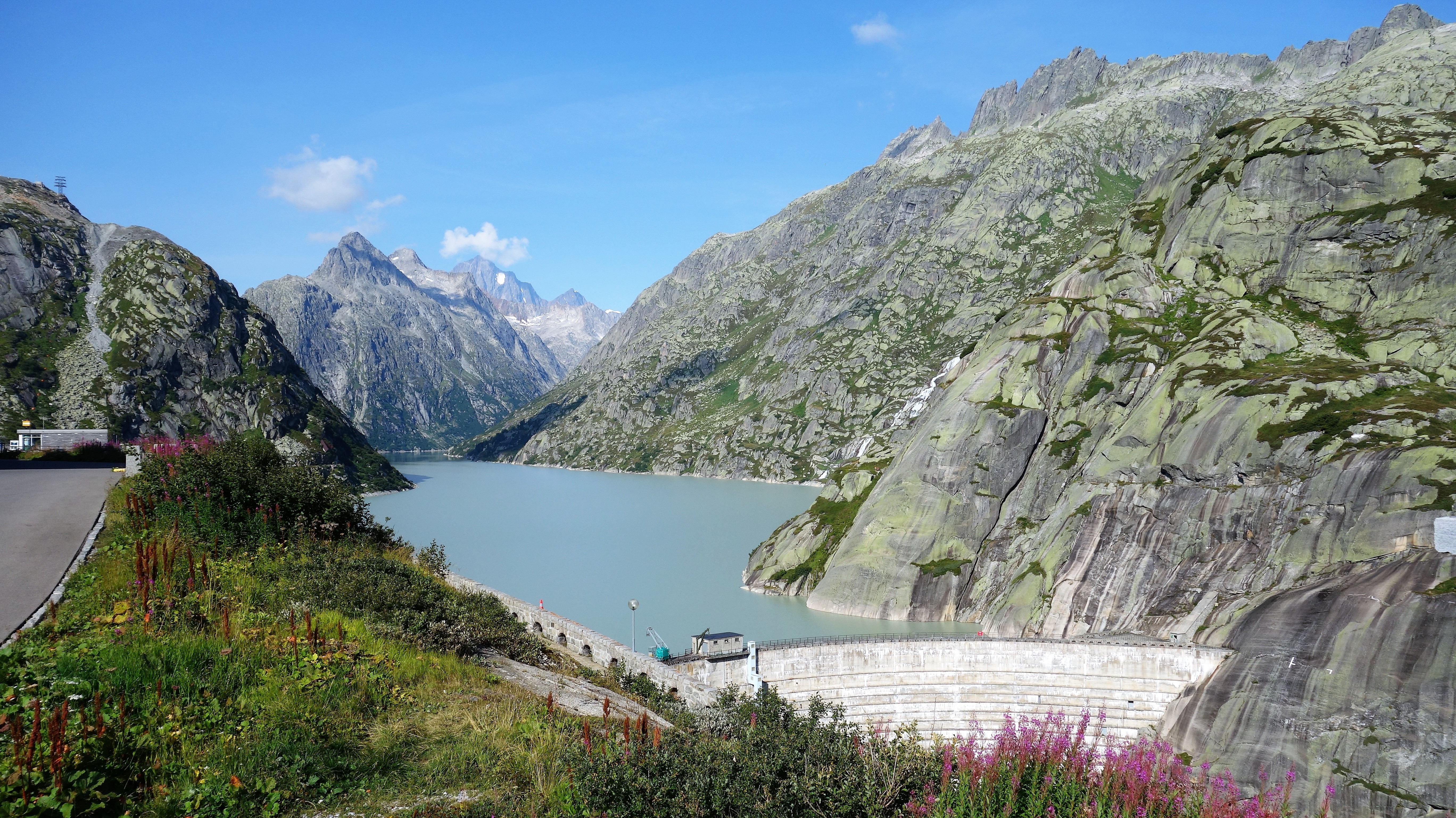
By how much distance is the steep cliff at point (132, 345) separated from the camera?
Answer: 145m

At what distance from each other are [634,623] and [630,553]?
134ft

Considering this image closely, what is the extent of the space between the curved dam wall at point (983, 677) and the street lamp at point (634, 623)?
23.9ft

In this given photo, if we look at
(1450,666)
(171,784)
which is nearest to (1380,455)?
(1450,666)

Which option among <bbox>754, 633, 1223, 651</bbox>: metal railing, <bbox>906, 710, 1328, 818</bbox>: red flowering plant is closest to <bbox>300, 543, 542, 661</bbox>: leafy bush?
<bbox>906, 710, 1328, 818</bbox>: red flowering plant

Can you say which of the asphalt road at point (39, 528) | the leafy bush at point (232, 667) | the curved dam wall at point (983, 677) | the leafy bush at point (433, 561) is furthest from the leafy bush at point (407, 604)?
the curved dam wall at point (983, 677)

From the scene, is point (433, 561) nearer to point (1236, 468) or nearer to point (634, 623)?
point (634, 623)

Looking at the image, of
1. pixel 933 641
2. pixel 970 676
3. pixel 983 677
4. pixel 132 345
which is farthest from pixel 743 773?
pixel 132 345

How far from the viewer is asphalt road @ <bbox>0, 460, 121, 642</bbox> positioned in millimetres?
12812

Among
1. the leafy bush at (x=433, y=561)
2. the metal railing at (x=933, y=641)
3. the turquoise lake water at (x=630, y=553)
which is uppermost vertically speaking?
the leafy bush at (x=433, y=561)

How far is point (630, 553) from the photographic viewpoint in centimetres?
9544

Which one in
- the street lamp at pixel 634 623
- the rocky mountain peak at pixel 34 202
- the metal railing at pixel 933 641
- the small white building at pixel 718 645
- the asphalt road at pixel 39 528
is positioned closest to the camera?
the asphalt road at pixel 39 528

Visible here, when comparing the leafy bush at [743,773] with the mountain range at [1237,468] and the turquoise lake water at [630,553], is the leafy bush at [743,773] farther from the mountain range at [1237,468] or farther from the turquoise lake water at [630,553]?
the turquoise lake water at [630,553]

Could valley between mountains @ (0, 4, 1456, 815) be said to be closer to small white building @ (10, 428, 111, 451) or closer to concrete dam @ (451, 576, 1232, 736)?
concrete dam @ (451, 576, 1232, 736)

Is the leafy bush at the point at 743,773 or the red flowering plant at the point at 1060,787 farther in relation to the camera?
the red flowering plant at the point at 1060,787
